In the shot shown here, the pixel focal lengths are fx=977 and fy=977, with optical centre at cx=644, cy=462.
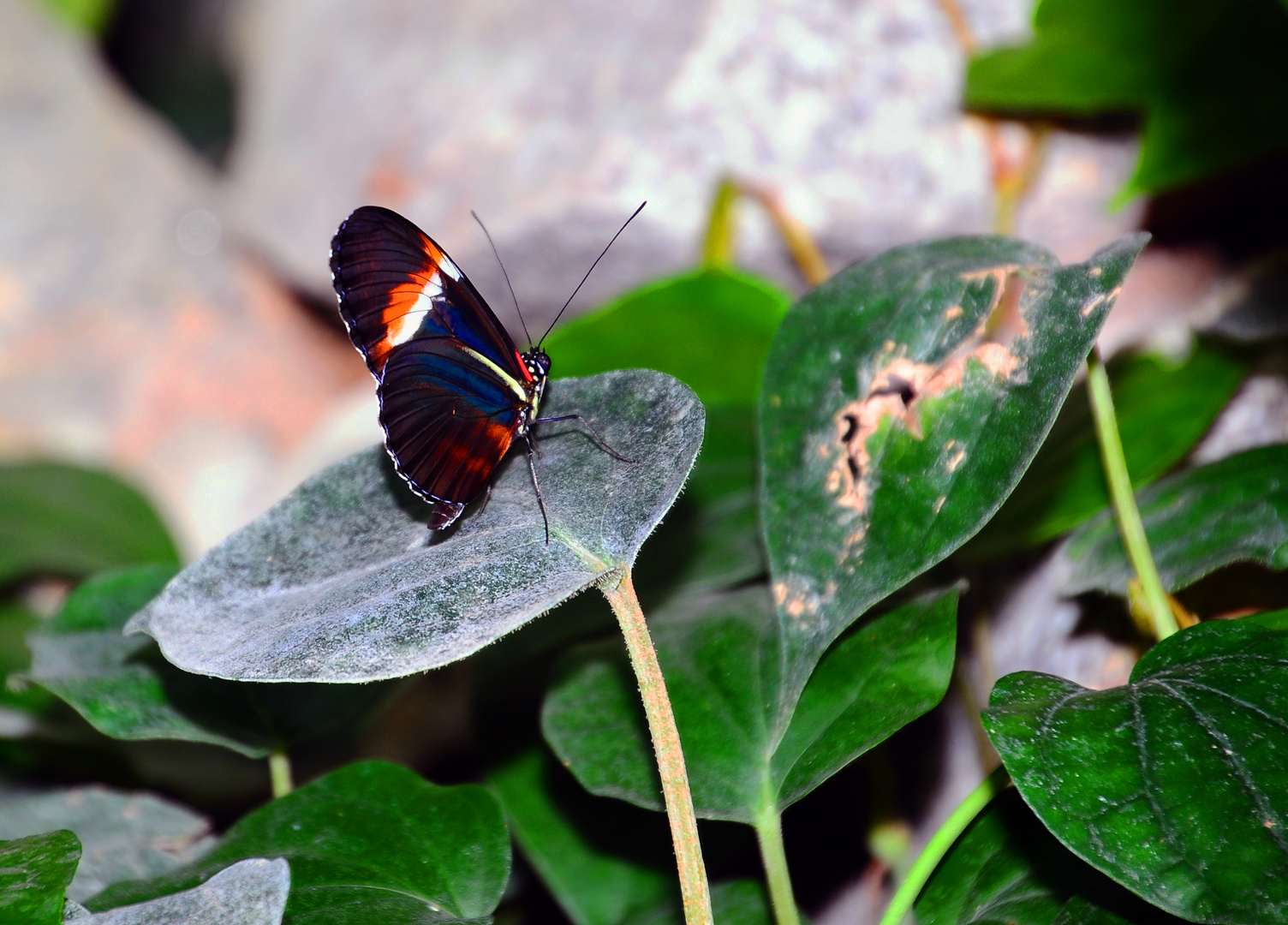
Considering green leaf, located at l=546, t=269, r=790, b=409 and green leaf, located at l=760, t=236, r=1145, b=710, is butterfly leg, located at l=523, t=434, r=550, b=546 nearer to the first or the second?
green leaf, located at l=760, t=236, r=1145, b=710

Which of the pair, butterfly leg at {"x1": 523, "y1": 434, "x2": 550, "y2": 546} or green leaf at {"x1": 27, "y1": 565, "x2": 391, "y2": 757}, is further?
green leaf at {"x1": 27, "y1": 565, "x2": 391, "y2": 757}

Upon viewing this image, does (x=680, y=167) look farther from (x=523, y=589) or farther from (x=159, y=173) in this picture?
(x=159, y=173)

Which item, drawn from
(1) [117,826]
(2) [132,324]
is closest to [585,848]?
(1) [117,826]


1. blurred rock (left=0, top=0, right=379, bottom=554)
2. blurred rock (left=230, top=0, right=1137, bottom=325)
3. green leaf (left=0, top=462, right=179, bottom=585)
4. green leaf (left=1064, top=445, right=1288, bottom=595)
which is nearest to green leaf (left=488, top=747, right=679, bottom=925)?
green leaf (left=1064, top=445, right=1288, bottom=595)

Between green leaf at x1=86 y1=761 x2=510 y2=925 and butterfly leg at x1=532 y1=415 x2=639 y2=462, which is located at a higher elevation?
butterfly leg at x1=532 y1=415 x2=639 y2=462

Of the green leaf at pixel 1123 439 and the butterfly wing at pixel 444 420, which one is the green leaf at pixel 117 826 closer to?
the butterfly wing at pixel 444 420
